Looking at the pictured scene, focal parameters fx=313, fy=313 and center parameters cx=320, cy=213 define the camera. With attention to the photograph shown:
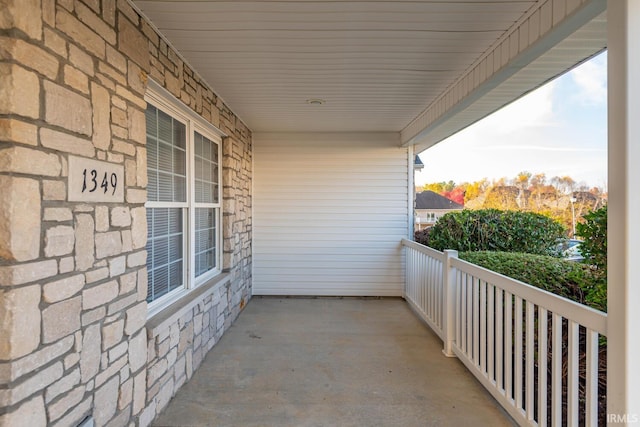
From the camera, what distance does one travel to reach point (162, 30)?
2.33 m

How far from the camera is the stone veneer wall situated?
125 cm

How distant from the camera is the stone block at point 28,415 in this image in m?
1.21

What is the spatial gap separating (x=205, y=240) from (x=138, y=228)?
1600 mm

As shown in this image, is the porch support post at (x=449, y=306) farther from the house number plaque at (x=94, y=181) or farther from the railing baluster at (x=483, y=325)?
the house number plaque at (x=94, y=181)

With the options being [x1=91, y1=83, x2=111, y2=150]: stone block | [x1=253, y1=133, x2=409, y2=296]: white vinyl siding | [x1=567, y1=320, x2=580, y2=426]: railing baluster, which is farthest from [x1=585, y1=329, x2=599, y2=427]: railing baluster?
[x1=253, y1=133, x2=409, y2=296]: white vinyl siding

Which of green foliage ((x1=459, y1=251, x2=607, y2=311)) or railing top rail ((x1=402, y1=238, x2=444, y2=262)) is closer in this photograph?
green foliage ((x1=459, y1=251, x2=607, y2=311))

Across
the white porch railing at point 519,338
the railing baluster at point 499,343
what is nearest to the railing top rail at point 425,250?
the white porch railing at point 519,338

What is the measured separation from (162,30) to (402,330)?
400 cm

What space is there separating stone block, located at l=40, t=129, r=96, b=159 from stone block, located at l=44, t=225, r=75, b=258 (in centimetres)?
37

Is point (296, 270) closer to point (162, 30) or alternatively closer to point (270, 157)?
point (270, 157)

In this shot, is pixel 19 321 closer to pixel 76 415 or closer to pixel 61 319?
pixel 61 319

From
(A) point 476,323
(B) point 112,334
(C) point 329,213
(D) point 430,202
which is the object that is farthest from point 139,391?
(D) point 430,202

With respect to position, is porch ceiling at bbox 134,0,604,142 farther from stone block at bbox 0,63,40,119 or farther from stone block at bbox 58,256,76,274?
stone block at bbox 58,256,76,274

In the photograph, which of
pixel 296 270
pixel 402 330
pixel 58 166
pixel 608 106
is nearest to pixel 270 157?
pixel 296 270
